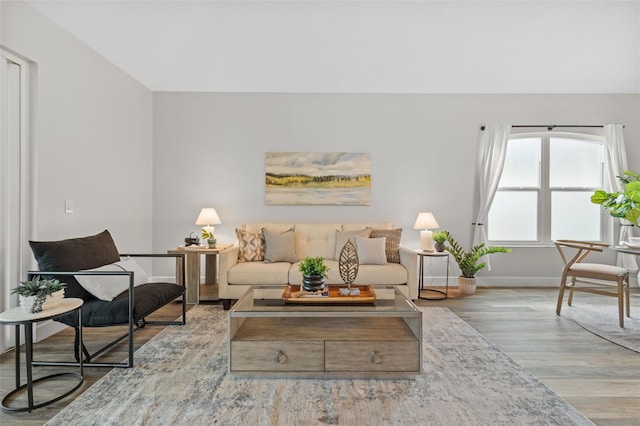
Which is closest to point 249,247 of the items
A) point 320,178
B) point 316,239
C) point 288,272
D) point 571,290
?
point 288,272

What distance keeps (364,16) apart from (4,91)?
310 centimetres

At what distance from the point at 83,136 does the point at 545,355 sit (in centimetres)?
447

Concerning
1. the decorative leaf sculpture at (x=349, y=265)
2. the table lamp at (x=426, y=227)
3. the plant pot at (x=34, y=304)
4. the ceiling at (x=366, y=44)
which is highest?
the ceiling at (x=366, y=44)

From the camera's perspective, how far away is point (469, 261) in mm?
4793

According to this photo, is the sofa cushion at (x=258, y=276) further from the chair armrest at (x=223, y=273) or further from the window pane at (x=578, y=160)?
the window pane at (x=578, y=160)

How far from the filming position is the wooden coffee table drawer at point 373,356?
7.68 feet

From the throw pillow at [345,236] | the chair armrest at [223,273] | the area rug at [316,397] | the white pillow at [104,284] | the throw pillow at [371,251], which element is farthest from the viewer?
the throw pillow at [345,236]

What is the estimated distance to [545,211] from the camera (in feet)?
17.1

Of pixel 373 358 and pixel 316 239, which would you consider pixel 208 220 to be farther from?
pixel 373 358

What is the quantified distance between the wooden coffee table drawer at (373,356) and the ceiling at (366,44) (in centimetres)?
302

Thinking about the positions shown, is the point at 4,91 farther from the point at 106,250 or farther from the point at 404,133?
the point at 404,133

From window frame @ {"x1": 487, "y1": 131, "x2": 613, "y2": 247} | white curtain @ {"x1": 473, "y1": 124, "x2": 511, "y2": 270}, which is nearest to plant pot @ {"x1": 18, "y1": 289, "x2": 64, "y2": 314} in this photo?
white curtain @ {"x1": 473, "y1": 124, "x2": 511, "y2": 270}

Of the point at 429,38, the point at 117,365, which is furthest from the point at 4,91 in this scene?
the point at 429,38

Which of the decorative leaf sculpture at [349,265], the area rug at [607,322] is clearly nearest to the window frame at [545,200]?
the area rug at [607,322]
